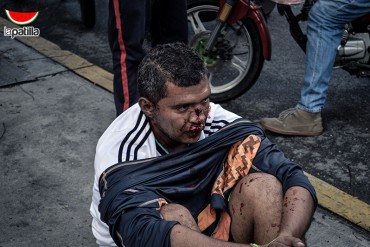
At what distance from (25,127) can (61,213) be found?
112 centimetres

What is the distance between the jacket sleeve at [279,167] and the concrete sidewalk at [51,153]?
2.79ft

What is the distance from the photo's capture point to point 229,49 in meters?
4.69

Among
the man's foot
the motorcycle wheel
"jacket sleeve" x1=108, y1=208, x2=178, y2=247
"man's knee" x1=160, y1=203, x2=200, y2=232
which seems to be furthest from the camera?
the motorcycle wheel

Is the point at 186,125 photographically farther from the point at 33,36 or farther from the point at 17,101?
the point at 33,36

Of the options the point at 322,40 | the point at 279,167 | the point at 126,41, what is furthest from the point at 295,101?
the point at 279,167

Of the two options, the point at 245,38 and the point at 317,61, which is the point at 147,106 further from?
the point at 245,38

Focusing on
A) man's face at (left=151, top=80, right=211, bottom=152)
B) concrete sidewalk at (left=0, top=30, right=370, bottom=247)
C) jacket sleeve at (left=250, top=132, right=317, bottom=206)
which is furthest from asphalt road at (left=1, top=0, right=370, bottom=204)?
man's face at (left=151, top=80, right=211, bottom=152)

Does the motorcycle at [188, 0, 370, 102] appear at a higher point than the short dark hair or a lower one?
lower

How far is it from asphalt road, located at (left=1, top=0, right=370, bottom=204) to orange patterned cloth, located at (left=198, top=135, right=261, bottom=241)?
1283mm

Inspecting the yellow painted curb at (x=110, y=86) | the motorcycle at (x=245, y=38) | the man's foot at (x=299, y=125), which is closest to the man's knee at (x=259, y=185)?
the yellow painted curb at (x=110, y=86)

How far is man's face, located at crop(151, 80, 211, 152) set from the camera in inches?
93.8

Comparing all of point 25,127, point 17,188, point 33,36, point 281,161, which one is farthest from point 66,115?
point 281,161

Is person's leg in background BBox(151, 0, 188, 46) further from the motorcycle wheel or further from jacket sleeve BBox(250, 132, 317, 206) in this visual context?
jacket sleeve BBox(250, 132, 317, 206)

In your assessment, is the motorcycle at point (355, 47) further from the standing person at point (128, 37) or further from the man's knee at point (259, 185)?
the man's knee at point (259, 185)
